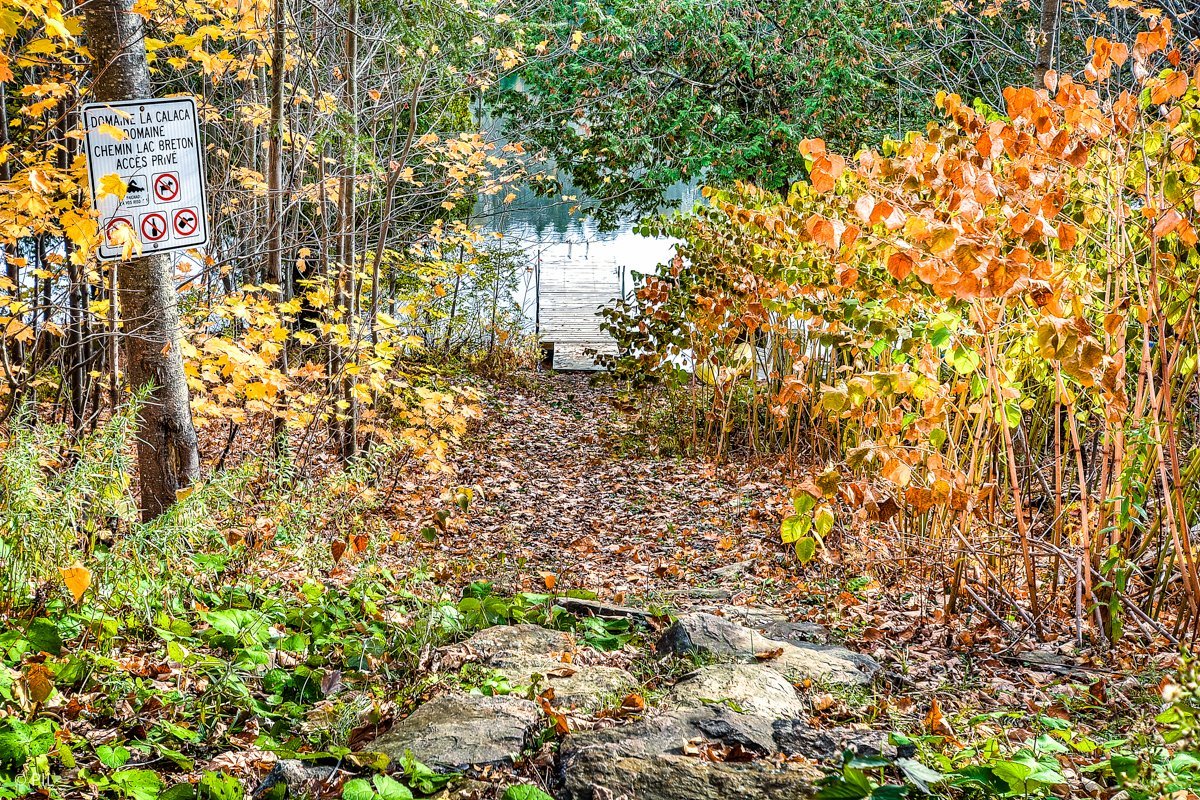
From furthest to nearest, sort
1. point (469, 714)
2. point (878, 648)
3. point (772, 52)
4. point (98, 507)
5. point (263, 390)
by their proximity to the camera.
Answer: point (772, 52)
point (263, 390)
point (878, 648)
point (98, 507)
point (469, 714)

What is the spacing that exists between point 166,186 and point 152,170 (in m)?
0.08

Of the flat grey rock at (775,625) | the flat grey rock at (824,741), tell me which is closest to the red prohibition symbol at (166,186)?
the flat grey rock at (775,625)

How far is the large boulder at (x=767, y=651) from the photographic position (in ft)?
9.86

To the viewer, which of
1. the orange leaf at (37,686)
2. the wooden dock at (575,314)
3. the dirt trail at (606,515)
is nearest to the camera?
the orange leaf at (37,686)

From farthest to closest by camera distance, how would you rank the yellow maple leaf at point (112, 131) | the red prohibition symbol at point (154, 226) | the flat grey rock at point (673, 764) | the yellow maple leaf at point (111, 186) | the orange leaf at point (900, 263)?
the red prohibition symbol at point (154, 226) < the yellow maple leaf at point (112, 131) < the yellow maple leaf at point (111, 186) < the orange leaf at point (900, 263) < the flat grey rock at point (673, 764)

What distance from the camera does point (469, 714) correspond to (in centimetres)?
257

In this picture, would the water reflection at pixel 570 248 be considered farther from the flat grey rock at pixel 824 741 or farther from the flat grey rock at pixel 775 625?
the flat grey rock at pixel 824 741

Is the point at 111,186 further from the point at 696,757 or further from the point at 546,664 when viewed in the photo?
the point at 696,757

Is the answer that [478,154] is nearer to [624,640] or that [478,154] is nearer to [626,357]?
[626,357]

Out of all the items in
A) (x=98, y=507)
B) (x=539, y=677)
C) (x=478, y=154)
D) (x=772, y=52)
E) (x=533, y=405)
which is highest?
(x=772, y=52)

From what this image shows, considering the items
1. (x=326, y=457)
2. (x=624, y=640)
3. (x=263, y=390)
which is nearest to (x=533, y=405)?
(x=326, y=457)

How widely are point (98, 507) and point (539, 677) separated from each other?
5.64 feet

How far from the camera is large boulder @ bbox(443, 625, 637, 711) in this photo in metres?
2.83

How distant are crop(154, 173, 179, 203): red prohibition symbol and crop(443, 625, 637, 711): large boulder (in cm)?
217
